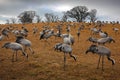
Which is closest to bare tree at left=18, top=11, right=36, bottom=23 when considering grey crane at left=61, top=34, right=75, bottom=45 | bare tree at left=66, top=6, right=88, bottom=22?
bare tree at left=66, top=6, right=88, bottom=22

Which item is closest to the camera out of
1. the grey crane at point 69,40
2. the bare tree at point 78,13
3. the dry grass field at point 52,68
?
the dry grass field at point 52,68

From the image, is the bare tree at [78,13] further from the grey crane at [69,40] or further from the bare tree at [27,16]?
the grey crane at [69,40]

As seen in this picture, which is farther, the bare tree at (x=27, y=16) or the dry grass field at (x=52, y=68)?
the bare tree at (x=27, y=16)

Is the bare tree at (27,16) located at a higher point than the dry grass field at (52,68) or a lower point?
higher

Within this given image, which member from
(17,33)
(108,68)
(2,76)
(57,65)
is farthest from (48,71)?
(17,33)

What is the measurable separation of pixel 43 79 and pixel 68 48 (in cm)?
333

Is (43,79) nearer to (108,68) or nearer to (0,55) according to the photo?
(108,68)

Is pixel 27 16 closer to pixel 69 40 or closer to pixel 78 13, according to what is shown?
pixel 78 13

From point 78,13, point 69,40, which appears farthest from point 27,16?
point 69,40

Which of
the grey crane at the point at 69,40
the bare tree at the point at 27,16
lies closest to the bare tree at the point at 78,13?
the bare tree at the point at 27,16

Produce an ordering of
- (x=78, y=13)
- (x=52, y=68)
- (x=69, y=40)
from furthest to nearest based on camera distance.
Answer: (x=78, y=13)
(x=69, y=40)
(x=52, y=68)

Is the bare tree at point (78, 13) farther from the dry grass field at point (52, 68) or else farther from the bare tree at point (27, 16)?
the dry grass field at point (52, 68)

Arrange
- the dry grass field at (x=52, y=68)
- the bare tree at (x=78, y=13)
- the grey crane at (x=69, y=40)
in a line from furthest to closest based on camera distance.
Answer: the bare tree at (x=78, y=13)
the grey crane at (x=69, y=40)
the dry grass field at (x=52, y=68)

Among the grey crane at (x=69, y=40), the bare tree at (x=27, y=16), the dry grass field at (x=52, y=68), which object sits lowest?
the dry grass field at (x=52, y=68)
